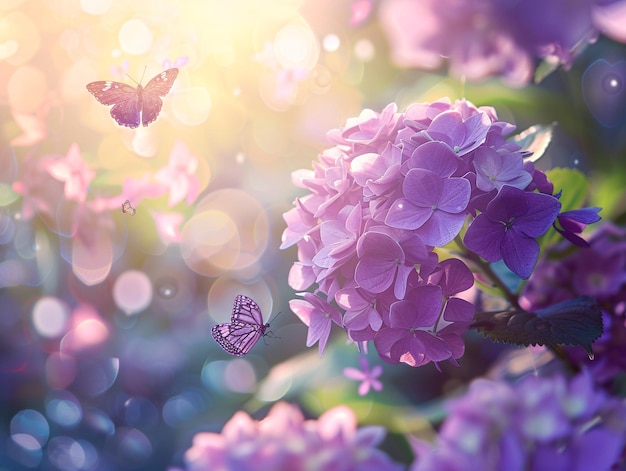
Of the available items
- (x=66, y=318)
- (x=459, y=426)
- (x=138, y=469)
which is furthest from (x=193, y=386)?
(x=459, y=426)

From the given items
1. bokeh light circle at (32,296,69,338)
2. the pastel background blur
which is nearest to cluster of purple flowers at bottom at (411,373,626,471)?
the pastel background blur

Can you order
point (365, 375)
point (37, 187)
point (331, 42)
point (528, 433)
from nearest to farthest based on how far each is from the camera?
point (528, 433)
point (365, 375)
point (37, 187)
point (331, 42)

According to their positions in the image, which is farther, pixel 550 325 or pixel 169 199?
pixel 169 199

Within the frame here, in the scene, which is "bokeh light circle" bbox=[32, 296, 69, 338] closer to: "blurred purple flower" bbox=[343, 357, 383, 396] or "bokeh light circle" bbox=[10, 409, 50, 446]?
"bokeh light circle" bbox=[10, 409, 50, 446]

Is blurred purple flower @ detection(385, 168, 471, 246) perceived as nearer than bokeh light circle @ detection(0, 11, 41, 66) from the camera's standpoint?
Yes

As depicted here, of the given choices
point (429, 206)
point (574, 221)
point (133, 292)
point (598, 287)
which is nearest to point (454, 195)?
point (429, 206)

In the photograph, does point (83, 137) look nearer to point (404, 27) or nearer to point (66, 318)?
point (66, 318)

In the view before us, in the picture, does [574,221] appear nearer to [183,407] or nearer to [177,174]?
[177,174]
